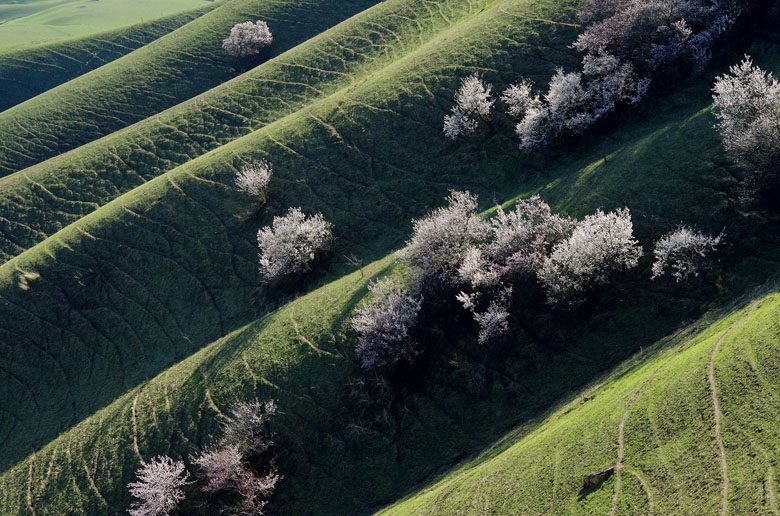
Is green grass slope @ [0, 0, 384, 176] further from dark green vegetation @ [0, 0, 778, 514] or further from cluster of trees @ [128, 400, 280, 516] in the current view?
cluster of trees @ [128, 400, 280, 516]

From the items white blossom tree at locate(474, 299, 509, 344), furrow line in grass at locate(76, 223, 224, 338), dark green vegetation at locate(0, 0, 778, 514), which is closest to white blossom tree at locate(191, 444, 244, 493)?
dark green vegetation at locate(0, 0, 778, 514)

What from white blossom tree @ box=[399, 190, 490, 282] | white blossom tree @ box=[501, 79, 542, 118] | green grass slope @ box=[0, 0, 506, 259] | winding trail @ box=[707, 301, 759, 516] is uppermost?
green grass slope @ box=[0, 0, 506, 259]

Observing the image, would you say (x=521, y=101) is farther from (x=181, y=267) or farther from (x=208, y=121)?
(x=208, y=121)

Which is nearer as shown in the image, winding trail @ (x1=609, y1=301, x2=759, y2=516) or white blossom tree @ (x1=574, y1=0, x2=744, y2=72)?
winding trail @ (x1=609, y1=301, x2=759, y2=516)

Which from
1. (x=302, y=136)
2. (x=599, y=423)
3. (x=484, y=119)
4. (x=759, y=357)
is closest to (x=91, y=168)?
(x=302, y=136)

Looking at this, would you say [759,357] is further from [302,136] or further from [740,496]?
[302,136]

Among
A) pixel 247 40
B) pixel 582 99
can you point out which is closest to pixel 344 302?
pixel 582 99

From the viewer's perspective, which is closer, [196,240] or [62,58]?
[196,240]
